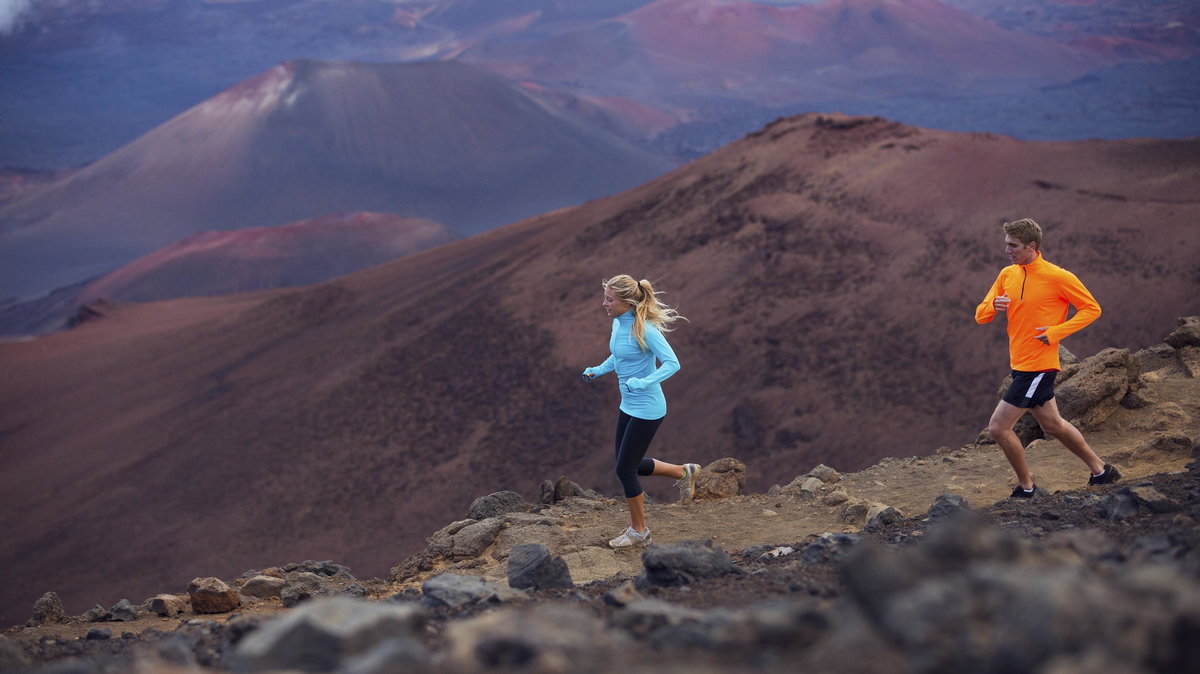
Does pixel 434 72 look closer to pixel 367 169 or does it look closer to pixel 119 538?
pixel 367 169

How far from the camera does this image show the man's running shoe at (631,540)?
548cm

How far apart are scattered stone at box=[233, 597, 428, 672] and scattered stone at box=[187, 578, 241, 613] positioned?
338 cm

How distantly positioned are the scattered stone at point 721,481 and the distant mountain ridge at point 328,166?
40033 millimetres

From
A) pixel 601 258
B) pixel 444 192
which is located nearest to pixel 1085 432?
A: pixel 601 258

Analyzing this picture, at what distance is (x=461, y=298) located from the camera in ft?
57.6

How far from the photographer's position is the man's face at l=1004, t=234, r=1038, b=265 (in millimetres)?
4652

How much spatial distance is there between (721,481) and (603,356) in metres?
7.40

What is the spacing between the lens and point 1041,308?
467cm

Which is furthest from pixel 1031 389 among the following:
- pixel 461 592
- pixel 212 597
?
pixel 212 597

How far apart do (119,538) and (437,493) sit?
4.93 meters

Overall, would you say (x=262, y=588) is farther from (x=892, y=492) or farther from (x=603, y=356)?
(x=603, y=356)

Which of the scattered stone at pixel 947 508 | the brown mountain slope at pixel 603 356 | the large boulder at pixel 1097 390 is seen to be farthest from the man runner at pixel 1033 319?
the brown mountain slope at pixel 603 356

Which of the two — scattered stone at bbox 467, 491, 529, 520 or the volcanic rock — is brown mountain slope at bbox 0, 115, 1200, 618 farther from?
the volcanic rock

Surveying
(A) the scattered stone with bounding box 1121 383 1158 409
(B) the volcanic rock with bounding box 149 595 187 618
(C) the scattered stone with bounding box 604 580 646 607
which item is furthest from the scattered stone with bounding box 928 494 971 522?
(B) the volcanic rock with bounding box 149 595 187 618
